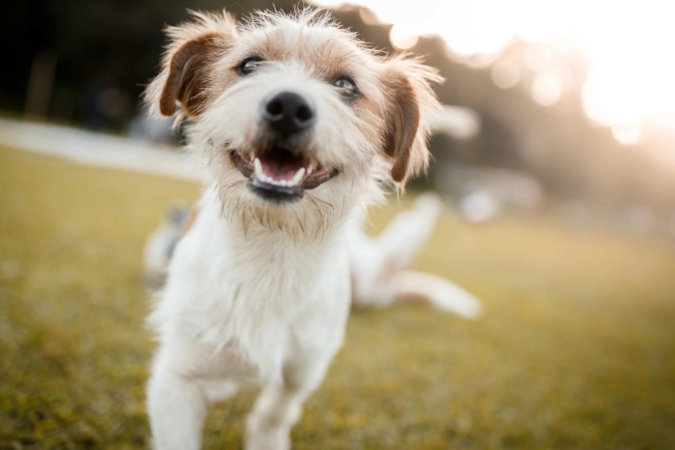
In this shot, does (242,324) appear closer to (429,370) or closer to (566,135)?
(429,370)

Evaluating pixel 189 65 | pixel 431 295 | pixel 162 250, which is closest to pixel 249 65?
pixel 189 65

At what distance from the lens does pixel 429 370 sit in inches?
173

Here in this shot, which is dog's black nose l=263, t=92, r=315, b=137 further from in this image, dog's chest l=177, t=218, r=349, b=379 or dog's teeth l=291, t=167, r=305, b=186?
dog's chest l=177, t=218, r=349, b=379

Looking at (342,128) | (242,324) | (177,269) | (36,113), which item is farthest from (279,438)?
(36,113)

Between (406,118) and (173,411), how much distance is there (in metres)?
1.97

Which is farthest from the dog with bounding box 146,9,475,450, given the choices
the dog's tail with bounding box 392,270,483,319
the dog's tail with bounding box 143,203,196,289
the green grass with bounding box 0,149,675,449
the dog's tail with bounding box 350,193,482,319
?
the dog's tail with bounding box 392,270,483,319

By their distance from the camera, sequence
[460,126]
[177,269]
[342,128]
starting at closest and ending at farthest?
[342,128], [177,269], [460,126]

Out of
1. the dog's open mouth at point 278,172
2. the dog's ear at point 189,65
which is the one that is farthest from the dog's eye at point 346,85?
the dog's ear at point 189,65

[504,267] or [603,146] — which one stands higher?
[603,146]

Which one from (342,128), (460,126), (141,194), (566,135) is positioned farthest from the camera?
(566,135)

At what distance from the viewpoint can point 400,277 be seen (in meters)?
6.22

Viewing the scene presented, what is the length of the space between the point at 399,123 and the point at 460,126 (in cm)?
166

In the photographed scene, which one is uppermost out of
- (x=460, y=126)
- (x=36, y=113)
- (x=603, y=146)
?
(x=603, y=146)

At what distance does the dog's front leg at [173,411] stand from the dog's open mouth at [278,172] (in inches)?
39.8
